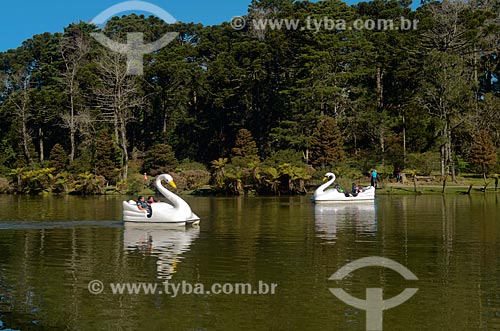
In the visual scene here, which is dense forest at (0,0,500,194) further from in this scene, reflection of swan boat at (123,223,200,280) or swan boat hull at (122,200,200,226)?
reflection of swan boat at (123,223,200,280)

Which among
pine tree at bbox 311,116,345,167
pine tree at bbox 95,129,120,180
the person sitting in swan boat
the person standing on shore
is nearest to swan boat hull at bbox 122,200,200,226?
the person sitting in swan boat

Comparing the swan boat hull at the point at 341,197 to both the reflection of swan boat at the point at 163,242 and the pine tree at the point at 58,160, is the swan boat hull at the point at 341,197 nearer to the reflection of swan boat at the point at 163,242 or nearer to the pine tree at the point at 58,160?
the reflection of swan boat at the point at 163,242

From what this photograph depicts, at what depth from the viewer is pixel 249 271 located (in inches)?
536

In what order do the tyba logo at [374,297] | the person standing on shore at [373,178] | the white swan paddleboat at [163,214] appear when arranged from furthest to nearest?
the person standing on shore at [373,178]
the white swan paddleboat at [163,214]
the tyba logo at [374,297]

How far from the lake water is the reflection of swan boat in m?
0.04

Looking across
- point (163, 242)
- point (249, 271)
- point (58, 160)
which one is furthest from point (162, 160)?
point (249, 271)

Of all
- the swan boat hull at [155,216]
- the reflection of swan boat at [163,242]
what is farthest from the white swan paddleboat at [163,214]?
the reflection of swan boat at [163,242]

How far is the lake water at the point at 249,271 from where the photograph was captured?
32.7 feet

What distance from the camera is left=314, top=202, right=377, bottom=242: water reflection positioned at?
68.0 ft

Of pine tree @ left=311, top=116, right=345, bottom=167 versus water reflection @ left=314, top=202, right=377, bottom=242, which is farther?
pine tree @ left=311, top=116, right=345, bottom=167

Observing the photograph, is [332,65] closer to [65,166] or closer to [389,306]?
[65,166]

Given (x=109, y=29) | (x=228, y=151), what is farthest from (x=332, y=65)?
(x=109, y=29)

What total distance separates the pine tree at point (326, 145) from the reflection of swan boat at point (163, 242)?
2907 centimetres

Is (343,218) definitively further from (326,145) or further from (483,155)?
(483,155)
